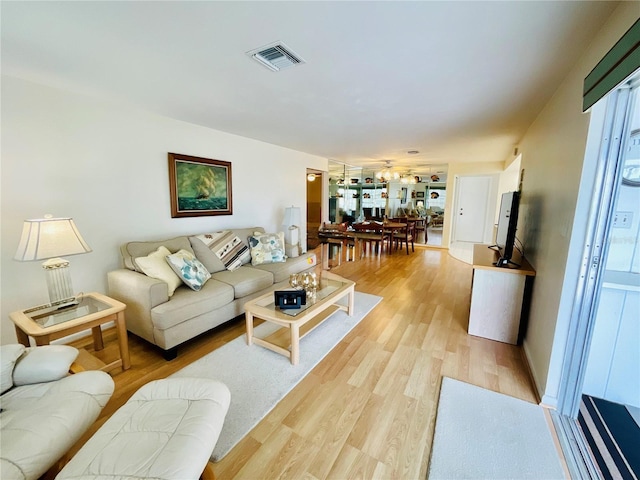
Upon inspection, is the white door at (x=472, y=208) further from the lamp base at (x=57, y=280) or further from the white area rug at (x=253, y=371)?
the lamp base at (x=57, y=280)

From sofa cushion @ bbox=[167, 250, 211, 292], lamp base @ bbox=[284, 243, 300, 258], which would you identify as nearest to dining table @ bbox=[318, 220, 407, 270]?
lamp base @ bbox=[284, 243, 300, 258]

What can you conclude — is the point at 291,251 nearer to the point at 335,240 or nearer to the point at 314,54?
the point at 335,240

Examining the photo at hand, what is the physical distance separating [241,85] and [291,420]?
254 centimetres

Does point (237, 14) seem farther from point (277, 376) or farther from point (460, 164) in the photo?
point (460, 164)

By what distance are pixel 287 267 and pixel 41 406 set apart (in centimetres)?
249

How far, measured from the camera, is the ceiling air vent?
1646 mm

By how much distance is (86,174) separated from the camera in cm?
250

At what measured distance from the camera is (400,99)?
2.46m

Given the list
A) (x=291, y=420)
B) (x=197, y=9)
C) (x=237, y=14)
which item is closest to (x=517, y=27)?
(x=237, y=14)

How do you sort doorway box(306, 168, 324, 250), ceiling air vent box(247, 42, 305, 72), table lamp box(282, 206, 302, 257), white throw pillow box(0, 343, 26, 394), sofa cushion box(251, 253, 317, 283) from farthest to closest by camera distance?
doorway box(306, 168, 324, 250)
table lamp box(282, 206, 302, 257)
sofa cushion box(251, 253, 317, 283)
ceiling air vent box(247, 42, 305, 72)
white throw pillow box(0, 343, 26, 394)

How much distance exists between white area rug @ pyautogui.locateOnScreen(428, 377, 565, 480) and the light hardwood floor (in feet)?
0.29

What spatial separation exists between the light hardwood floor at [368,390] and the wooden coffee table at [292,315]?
301 mm

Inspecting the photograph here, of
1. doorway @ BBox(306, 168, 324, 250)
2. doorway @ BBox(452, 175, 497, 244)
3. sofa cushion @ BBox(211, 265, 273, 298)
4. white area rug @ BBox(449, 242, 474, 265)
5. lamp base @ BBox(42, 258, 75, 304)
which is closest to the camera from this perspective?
lamp base @ BBox(42, 258, 75, 304)

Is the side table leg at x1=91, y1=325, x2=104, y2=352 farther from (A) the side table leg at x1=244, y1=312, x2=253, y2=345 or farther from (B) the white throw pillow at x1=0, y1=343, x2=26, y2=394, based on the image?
(A) the side table leg at x1=244, y1=312, x2=253, y2=345
